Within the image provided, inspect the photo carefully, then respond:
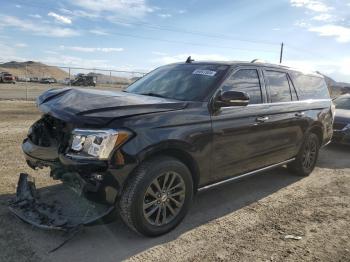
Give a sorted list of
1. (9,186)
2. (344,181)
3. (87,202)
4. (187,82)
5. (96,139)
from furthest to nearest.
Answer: (344,181), (9,186), (187,82), (87,202), (96,139)

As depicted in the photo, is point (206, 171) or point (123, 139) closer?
point (123, 139)

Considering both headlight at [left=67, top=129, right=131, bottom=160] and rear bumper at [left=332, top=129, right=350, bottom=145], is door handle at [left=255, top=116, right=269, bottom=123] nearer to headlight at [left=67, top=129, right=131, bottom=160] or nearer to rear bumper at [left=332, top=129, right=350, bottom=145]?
headlight at [left=67, top=129, right=131, bottom=160]

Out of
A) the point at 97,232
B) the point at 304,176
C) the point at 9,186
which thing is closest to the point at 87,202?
the point at 97,232

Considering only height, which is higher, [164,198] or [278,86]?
[278,86]

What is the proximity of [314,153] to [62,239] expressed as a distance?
4770 mm

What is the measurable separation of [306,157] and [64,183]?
4.40m

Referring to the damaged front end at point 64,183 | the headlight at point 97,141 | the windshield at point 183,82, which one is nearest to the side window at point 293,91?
the windshield at point 183,82

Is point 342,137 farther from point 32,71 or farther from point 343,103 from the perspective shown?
point 32,71

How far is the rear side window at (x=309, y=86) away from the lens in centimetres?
647

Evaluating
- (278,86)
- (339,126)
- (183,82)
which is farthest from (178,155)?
(339,126)

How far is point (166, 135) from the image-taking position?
13.2 feet

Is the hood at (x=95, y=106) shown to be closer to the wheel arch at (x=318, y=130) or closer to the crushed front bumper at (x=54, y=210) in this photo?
the crushed front bumper at (x=54, y=210)

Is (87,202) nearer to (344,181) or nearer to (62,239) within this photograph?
(62,239)

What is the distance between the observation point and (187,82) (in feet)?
16.6
